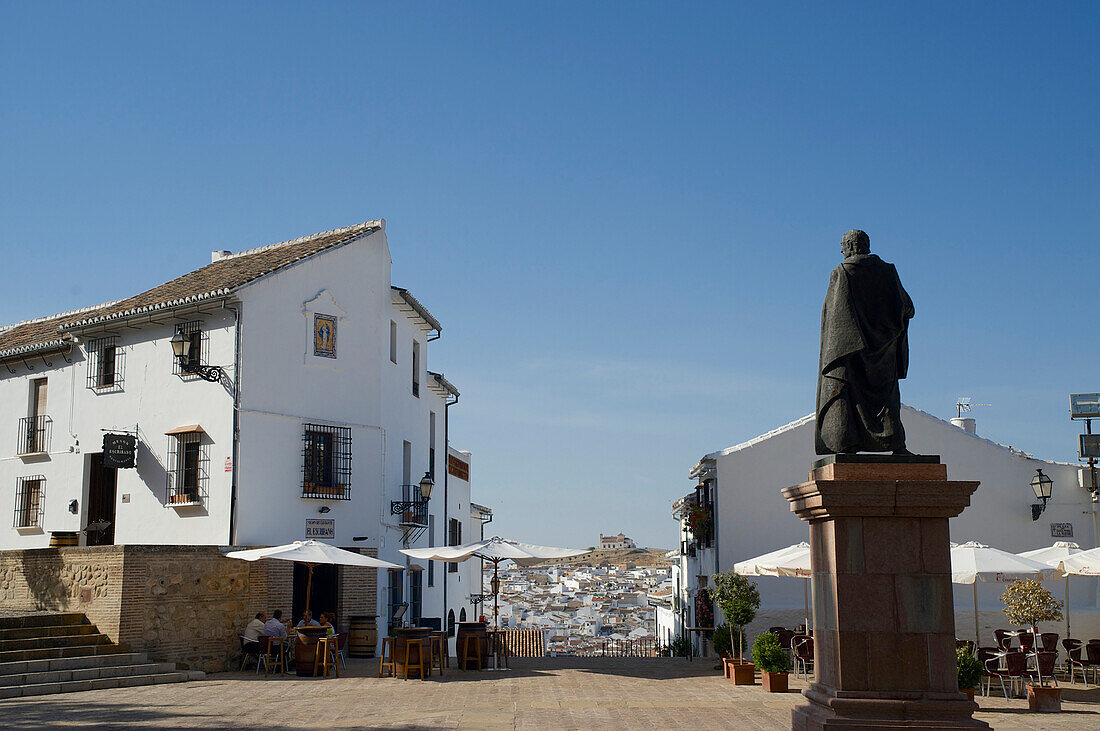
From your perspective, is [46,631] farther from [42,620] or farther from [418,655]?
[418,655]

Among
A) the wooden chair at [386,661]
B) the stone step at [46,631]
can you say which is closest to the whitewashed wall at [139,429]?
the stone step at [46,631]

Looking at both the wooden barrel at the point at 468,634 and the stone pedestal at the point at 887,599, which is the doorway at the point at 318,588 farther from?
the stone pedestal at the point at 887,599

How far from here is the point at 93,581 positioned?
59.6ft

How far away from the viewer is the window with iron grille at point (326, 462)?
2239 cm

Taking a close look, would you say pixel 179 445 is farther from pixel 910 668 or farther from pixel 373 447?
pixel 910 668

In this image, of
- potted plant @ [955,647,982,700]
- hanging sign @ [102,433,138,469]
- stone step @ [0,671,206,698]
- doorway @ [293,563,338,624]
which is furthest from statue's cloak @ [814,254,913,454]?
hanging sign @ [102,433,138,469]

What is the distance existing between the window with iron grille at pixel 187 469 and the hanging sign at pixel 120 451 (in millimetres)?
945

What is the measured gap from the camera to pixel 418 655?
57.9 feet

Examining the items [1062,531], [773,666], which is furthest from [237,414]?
[1062,531]

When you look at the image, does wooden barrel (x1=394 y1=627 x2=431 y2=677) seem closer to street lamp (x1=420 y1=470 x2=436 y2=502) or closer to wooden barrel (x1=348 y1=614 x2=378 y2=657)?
wooden barrel (x1=348 y1=614 x2=378 y2=657)

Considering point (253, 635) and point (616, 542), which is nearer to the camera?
point (253, 635)

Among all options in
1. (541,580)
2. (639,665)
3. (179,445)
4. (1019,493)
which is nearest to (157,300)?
(179,445)

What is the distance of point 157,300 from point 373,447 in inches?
236

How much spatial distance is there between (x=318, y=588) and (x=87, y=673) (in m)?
6.76
